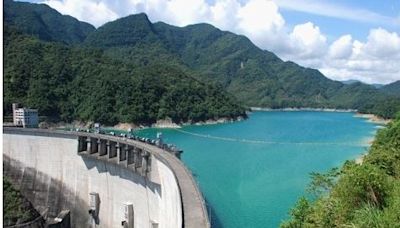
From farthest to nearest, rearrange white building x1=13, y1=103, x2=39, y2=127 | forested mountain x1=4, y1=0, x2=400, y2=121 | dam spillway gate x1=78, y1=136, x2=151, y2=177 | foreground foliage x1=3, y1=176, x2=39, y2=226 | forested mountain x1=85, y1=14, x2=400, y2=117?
forested mountain x1=85, y1=14, x2=400, y2=117 < forested mountain x1=4, y1=0, x2=400, y2=121 < white building x1=13, y1=103, x2=39, y2=127 < foreground foliage x1=3, y1=176, x2=39, y2=226 < dam spillway gate x1=78, y1=136, x2=151, y2=177

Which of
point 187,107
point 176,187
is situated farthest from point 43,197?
point 187,107

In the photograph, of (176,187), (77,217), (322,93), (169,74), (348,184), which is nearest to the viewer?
(348,184)

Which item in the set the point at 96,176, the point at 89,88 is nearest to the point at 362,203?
the point at 96,176

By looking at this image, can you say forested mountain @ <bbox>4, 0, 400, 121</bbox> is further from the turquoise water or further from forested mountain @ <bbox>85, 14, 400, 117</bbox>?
the turquoise water

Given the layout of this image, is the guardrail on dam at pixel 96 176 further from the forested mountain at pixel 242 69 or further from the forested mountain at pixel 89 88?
the forested mountain at pixel 242 69

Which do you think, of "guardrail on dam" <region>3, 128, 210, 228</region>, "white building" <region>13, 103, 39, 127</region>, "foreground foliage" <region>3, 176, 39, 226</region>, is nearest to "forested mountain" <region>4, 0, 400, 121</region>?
"white building" <region>13, 103, 39, 127</region>

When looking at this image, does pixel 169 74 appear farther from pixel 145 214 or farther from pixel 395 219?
pixel 395 219

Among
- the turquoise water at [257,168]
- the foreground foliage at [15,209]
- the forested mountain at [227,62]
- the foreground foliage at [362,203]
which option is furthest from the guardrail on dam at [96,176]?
the forested mountain at [227,62]

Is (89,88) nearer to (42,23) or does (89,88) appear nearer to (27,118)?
(27,118)
